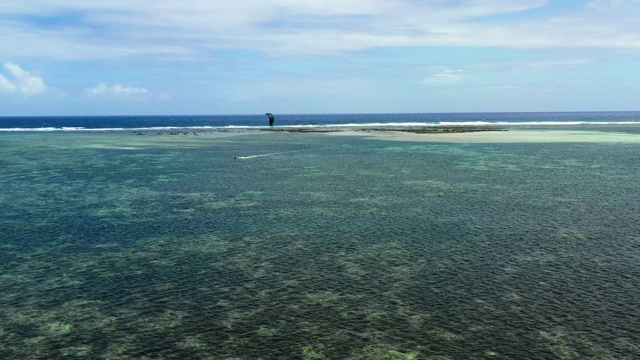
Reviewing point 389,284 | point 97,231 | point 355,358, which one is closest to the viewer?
point 355,358

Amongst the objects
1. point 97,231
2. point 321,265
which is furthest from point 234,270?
point 97,231

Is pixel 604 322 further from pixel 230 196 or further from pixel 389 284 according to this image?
pixel 230 196

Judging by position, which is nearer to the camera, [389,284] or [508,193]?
[389,284]

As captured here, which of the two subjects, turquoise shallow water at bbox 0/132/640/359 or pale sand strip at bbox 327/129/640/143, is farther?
pale sand strip at bbox 327/129/640/143

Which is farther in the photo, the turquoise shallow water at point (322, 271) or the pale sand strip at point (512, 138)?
the pale sand strip at point (512, 138)

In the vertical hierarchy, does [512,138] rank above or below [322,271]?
above

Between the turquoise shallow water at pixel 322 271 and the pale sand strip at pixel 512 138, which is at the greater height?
the pale sand strip at pixel 512 138

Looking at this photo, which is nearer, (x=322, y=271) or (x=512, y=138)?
(x=322, y=271)

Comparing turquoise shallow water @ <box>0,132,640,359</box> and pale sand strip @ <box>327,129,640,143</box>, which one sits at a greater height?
pale sand strip @ <box>327,129,640,143</box>
